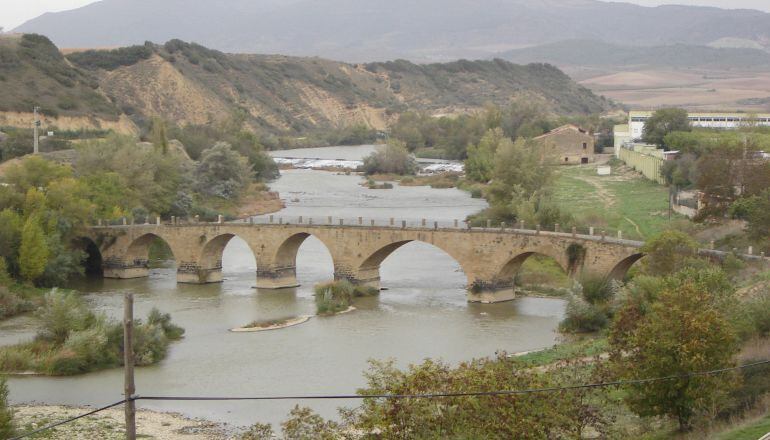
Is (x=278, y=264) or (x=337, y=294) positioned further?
(x=278, y=264)

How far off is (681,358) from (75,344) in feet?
63.6

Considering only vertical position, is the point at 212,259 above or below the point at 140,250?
below

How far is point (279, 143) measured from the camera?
117 metres

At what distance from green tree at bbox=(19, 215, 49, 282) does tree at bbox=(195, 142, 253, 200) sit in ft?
75.3

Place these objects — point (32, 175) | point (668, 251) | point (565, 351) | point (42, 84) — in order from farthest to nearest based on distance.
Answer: point (42, 84), point (32, 175), point (668, 251), point (565, 351)

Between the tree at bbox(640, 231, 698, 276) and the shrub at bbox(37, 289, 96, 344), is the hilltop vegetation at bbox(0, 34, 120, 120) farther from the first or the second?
the tree at bbox(640, 231, 698, 276)

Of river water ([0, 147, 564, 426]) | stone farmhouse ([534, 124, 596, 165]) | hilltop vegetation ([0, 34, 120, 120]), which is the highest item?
hilltop vegetation ([0, 34, 120, 120])

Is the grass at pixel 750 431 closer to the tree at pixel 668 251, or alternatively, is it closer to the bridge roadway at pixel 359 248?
the tree at pixel 668 251

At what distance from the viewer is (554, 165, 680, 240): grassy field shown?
52.3 m

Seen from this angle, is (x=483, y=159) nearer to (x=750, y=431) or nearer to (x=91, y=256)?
(x=91, y=256)

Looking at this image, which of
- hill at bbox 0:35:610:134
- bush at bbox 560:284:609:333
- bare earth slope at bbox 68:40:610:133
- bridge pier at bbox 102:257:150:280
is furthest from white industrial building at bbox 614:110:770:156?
bush at bbox 560:284:609:333

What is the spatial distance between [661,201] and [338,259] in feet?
66.1

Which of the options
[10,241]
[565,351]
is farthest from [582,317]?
[10,241]

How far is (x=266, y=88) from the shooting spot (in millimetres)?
135375
